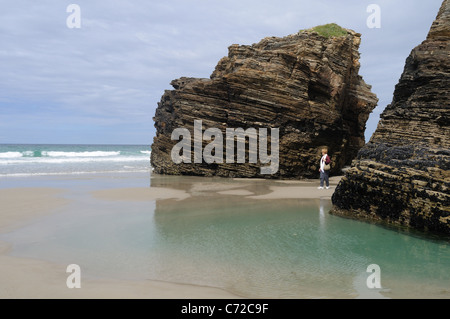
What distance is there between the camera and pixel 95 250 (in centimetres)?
725

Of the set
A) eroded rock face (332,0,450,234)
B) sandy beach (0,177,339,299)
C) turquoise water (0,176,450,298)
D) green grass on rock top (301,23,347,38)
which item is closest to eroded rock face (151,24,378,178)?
green grass on rock top (301,23,347,38)

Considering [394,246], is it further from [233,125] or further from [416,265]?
[233,125]

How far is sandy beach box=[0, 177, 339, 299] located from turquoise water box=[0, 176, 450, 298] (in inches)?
13.3

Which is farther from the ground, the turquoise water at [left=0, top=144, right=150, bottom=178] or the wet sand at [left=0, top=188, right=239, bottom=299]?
the turquoise water at [left=0, top=144, right=150, bottom=178]

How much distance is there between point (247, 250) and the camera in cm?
731

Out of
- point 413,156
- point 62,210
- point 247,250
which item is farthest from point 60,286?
point 413,156

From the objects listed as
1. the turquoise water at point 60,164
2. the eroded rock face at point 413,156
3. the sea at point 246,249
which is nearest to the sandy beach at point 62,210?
the sea at point 246,249

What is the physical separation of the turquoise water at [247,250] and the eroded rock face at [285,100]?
1044 cm

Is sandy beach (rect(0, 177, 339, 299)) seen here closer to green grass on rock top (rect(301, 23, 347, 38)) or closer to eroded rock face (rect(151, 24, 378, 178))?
eroded rock face (rect(151, 24, 378, 178))

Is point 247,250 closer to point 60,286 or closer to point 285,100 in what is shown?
point 60,286

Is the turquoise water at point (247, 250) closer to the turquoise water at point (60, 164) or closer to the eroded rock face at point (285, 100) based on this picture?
the eroded rock face at point (285, 100)

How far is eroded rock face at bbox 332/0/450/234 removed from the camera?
850cm

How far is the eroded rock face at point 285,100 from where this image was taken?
835 inches
